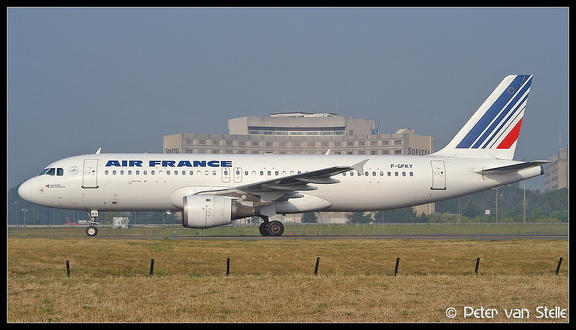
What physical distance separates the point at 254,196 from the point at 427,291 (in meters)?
17.7

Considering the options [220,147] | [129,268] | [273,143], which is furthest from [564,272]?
[273,143]

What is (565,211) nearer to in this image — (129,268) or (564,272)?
(564,272)

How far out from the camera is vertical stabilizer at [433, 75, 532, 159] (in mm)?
43656

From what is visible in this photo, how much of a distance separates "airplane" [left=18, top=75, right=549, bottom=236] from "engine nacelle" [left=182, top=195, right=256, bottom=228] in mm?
45

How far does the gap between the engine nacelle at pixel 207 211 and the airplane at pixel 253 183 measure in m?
0.04

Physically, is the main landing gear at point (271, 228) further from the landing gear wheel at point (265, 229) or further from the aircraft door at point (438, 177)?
the aircraft door at point (438, 177)

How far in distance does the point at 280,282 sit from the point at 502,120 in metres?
24.5

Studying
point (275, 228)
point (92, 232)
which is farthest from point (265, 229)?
point (92, 232)

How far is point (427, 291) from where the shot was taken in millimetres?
22156

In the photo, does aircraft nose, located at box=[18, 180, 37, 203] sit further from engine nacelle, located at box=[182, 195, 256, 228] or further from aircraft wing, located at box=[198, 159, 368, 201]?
aircraft wing, located at box=[198, 159, 368, 201]

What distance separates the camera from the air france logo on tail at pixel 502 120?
144 feet

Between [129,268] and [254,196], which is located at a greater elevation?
[254,196]

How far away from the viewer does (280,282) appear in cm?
2358

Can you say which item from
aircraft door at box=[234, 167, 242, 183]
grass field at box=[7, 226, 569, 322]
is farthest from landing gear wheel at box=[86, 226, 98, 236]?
aircraft door at box=[234, 167, 242, 183]
